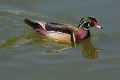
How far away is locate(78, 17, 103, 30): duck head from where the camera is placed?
815cm

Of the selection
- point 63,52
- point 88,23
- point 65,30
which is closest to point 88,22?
point 88,23

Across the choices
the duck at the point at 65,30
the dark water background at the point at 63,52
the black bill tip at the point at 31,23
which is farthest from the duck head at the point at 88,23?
the black bill tip at the point at 31,23

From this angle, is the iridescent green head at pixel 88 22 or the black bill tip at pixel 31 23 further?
the iridescent green head at pixel 88 22

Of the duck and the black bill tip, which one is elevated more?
the black bill tip

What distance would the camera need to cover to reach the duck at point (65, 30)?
8.02 m

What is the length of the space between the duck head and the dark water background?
0.65ft

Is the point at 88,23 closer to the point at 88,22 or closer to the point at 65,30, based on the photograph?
the point at 88,22

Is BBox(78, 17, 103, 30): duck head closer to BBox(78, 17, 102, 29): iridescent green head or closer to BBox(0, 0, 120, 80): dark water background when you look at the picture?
BBox(78, 17, 102, 29): iridescent green head

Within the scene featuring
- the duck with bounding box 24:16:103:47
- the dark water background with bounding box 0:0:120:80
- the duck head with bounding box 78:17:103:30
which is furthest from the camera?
the duck head with bounding box 78:17:103:30

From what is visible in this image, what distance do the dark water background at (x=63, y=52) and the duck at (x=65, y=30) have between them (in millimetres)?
220

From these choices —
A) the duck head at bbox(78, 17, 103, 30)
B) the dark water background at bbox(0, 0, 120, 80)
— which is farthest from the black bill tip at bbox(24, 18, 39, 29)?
the duck head at bbox(78, 17, 103, 30)

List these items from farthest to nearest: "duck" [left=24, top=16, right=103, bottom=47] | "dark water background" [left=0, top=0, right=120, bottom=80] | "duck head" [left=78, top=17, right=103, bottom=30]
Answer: "duck head" [left=78, top=17, right=103, bottom=30], "duck" [left=24, top=16, right=103, bottom=47], "dark water background" [left=0, top=0, right=120, bottom=80]

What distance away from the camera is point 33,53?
751 cm

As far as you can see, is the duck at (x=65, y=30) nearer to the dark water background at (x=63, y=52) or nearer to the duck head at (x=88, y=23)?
the duck head at (x=88, y=23)
